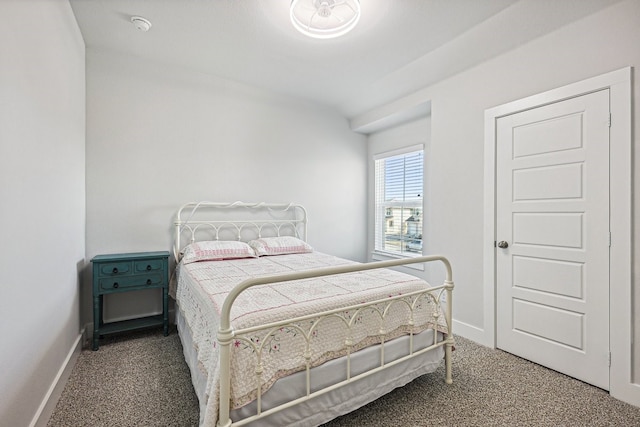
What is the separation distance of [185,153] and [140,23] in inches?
47.6

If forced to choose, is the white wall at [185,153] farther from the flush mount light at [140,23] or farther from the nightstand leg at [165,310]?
the flush mount light at [140,23]

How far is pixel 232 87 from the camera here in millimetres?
3432

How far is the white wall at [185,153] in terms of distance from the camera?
2.80m

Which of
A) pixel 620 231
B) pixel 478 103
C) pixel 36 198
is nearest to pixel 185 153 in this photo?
pixel 36 198

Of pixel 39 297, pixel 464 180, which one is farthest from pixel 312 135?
pixel 39 297

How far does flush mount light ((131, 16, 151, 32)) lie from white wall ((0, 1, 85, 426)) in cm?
42

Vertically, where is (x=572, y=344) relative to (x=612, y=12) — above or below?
below

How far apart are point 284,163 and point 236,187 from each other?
2.36 feet

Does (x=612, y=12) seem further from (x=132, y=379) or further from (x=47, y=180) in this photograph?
(x=132, y=379)

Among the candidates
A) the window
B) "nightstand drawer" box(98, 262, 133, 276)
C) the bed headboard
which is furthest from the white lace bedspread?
the window

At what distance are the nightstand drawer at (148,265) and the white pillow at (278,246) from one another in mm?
938

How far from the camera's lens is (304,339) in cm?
147

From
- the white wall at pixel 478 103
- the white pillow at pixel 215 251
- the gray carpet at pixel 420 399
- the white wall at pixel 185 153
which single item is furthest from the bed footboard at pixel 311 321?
the white wall at pixel 185 153

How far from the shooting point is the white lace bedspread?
1.29 meters
